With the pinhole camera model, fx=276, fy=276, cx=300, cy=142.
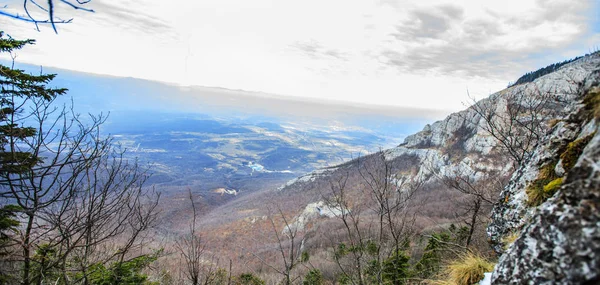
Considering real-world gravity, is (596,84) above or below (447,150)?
above

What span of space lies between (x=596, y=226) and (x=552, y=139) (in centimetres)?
251

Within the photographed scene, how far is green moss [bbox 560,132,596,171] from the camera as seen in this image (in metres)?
3.09

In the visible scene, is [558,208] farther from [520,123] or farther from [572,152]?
[520,123]

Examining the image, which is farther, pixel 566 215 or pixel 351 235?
pixel 351 235

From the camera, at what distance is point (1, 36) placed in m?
8.16

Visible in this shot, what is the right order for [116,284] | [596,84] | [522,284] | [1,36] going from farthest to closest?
[116,284], [1,36], [596,84], [522,284]

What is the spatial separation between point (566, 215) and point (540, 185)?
6.74 ft

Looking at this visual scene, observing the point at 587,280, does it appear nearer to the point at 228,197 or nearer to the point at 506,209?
the point at 506,209

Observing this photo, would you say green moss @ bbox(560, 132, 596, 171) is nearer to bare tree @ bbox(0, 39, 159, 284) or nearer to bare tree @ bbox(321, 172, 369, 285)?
bare tree @ bbox(321, 172, 369, 285)

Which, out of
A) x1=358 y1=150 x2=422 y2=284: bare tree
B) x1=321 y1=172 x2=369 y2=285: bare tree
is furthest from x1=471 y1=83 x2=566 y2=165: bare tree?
x1=321 y1=172 x2=369 y2=285: bare tree

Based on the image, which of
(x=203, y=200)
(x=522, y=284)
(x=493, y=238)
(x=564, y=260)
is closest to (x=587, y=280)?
(x=564, y=260)

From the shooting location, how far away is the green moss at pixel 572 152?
3.09 meters

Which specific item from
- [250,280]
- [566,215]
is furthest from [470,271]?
[250,280]

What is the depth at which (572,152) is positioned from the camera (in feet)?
10.7
